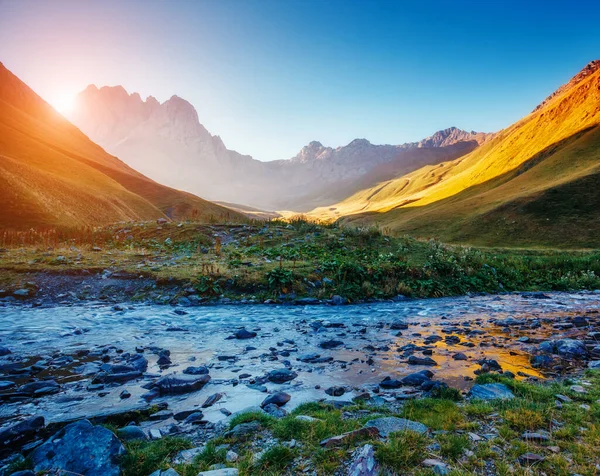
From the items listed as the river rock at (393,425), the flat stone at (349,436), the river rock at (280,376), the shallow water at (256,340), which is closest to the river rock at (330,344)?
the shallow water at (256,340)

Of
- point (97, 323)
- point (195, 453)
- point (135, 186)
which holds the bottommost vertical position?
point (97, 323)

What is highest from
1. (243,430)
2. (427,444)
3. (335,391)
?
(427,444)

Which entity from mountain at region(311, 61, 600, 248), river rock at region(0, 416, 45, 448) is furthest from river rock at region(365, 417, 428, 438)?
mountain at region(311, 61, 600, 248)

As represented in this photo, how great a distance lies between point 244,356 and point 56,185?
247ft

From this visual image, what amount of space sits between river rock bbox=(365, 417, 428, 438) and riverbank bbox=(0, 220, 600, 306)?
1380 cm

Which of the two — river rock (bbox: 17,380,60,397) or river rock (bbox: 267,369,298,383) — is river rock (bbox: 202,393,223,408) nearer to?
river rock (bbox: 267,369,298,383)

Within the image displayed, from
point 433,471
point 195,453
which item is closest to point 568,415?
point 433,471

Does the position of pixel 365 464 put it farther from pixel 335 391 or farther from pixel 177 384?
pixel 177 384

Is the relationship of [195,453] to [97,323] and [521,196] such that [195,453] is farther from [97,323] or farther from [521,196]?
A: [521,196]

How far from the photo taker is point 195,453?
571 cm

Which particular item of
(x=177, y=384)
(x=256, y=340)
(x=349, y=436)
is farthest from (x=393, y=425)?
(x=256, y=340)

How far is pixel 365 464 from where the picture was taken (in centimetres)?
487

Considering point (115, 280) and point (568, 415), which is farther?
point (115, 280)

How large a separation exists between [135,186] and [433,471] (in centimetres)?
12988
